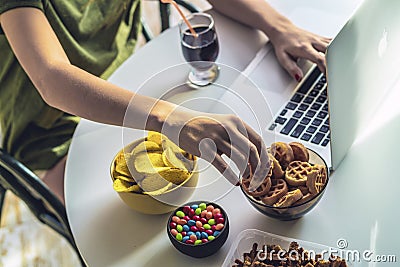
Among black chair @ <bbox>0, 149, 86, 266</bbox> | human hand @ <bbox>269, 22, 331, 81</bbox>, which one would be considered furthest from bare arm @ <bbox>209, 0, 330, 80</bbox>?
black chair @ <bbox>0, 149, 86, 266</bbox>

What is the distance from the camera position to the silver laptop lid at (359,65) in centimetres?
98

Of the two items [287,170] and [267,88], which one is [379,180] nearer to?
[287,170]

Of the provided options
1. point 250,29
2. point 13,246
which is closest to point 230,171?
point 250,29

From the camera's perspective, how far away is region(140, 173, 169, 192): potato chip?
3.36ft

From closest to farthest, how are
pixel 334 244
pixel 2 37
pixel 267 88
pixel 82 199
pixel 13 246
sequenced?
pixel 334 244 → pixel 82 199 → pixel 267 88 → pixel 2 37 → pixel 13 246

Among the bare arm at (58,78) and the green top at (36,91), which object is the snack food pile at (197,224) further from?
the green top at (36,91)

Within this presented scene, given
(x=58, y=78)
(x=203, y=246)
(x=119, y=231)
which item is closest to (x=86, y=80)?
(x=58, y=78)

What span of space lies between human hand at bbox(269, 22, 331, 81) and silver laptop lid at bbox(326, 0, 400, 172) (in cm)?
17

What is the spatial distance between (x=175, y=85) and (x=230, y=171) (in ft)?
1.02

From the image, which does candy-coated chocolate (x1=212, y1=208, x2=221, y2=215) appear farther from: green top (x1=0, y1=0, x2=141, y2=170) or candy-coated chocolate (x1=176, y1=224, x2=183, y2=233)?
green top (x1=0, y1=0, x2=141, y2=170)

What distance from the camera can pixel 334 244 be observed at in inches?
37.9

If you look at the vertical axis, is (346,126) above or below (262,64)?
above

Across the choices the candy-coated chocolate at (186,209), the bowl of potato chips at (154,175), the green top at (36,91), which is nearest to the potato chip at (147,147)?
the bowl of potato chips at (154,175)

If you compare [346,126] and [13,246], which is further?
[13,246]
